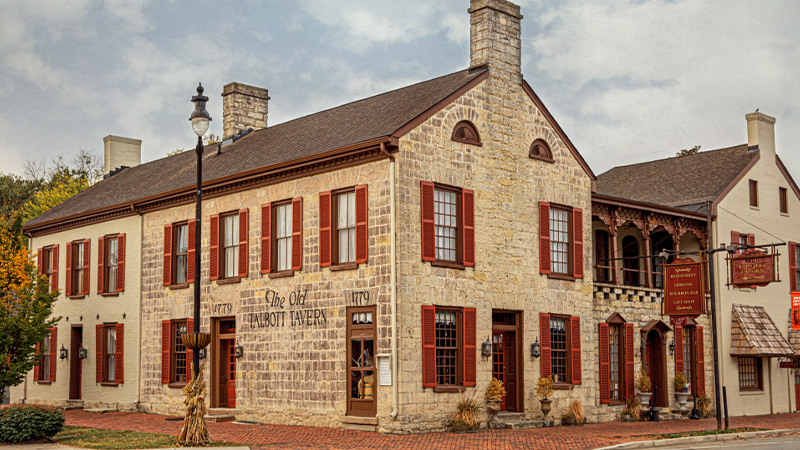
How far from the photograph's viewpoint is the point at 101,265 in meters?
29.9

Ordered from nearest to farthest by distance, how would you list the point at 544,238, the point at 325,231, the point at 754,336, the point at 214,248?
the point at 325,231, the point at 544,238, the point at 214,248, the point at 754,336

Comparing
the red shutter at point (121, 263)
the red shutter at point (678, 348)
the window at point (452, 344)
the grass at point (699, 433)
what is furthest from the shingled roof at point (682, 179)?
the red shutter at point (121, 263)

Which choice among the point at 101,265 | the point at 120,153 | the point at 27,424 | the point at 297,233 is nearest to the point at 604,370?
the point at 297,233

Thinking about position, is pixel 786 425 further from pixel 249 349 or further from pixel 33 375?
pixel 33 375

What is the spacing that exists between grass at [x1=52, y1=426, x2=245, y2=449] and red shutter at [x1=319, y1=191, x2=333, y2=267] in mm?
5340

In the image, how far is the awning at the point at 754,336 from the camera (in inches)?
1157

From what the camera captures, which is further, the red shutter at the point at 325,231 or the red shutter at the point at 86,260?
the red shutter at the point at 86,260

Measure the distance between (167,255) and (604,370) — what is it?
13.2 m

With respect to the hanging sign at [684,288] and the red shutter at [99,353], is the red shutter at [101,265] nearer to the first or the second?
the red shutter at [99,353]

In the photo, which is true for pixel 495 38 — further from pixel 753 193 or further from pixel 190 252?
pixel 753 193

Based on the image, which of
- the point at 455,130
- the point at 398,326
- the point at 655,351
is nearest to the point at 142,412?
the point at 398,326

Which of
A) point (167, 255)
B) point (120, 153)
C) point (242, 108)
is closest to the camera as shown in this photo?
point (167, 255)

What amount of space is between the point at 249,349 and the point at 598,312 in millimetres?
9635

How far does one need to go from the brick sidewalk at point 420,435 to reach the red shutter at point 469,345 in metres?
1.26
